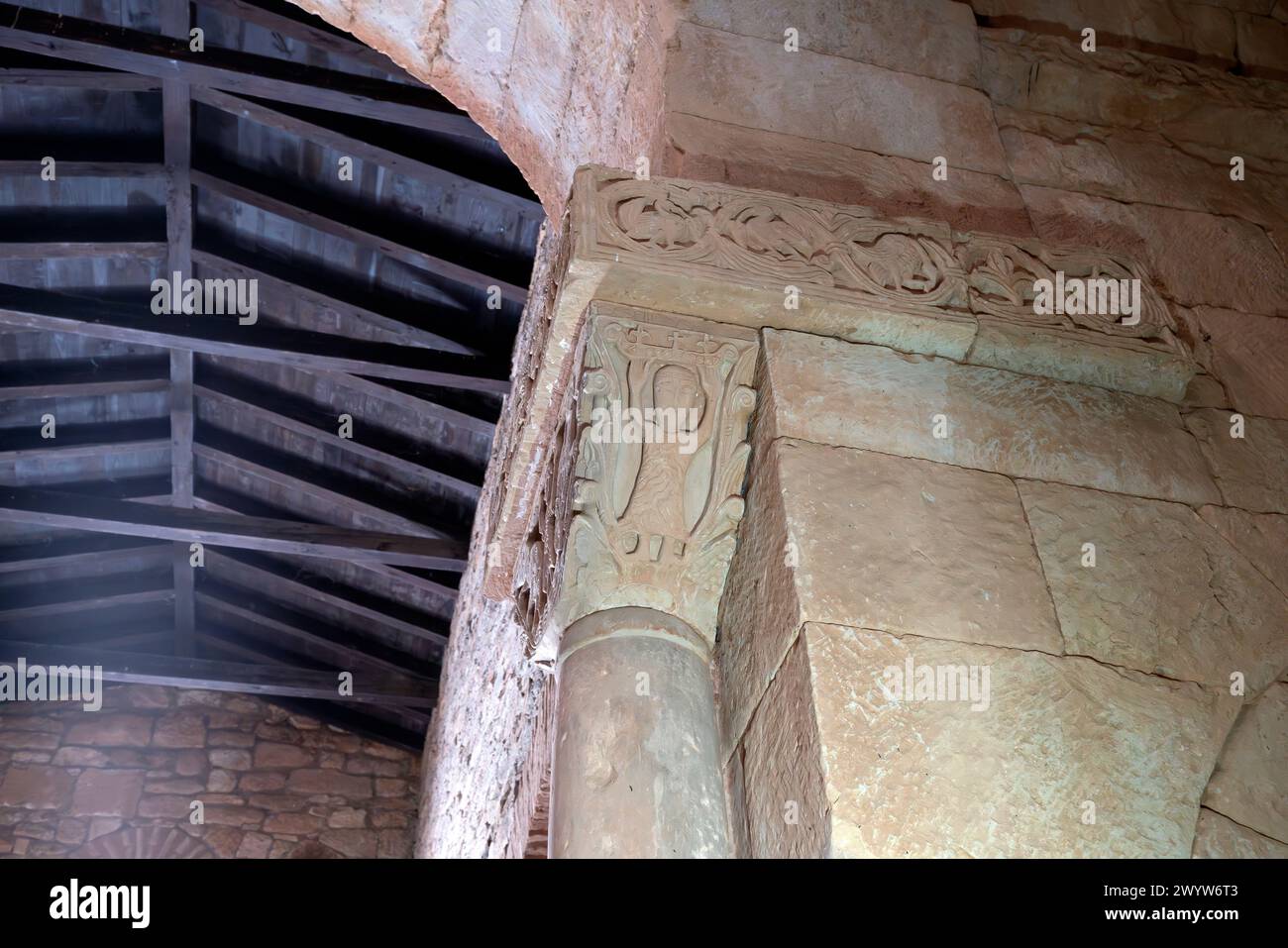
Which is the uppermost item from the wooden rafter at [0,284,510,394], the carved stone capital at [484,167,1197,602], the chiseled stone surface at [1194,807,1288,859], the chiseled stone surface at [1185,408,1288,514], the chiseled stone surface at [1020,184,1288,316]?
the wooden rafter at [0,284,510,394]

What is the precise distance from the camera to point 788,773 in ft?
4.69

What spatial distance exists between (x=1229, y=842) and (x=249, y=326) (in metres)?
4.55

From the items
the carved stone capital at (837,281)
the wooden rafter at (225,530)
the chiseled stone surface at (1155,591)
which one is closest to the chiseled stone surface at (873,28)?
the carved stone capital at (837,281)

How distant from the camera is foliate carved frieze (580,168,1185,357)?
72.2 inches

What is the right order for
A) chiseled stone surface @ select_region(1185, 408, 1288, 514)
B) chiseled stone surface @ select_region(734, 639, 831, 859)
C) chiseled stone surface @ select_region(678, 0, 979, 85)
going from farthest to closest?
chiseled stone surface @ select_region(678, 0, 979, 85) → chiseled stone surface @ select_region(1185, 408, 1288, 514) → chiseled stone surface @ select_region(734, 639, 831, 859)

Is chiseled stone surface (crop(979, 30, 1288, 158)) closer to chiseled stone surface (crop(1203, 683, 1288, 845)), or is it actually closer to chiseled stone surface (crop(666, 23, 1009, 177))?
chiseled stone surface (crop(666, 23, 1009, 177))

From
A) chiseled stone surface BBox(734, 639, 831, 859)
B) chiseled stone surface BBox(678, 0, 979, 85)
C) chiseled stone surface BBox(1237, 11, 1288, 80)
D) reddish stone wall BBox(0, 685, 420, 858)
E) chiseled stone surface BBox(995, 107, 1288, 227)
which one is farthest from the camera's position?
reddish stone wall BBox(0, 685, 420, 858)

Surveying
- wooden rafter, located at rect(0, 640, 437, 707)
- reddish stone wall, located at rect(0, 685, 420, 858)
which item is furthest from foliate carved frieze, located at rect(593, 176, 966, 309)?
reddish stone wall, located at rect(0, 685, 420, 858)

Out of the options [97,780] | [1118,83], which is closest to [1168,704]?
[1118,83]

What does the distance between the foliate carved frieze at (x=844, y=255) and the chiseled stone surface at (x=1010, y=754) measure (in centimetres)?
66

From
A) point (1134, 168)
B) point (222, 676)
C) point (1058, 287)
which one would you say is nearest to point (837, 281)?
point (1058, 287)

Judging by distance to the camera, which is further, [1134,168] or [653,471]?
[1134,168]

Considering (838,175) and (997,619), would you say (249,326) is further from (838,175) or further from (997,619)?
(997,619)

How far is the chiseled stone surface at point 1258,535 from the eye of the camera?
5.88 feet
